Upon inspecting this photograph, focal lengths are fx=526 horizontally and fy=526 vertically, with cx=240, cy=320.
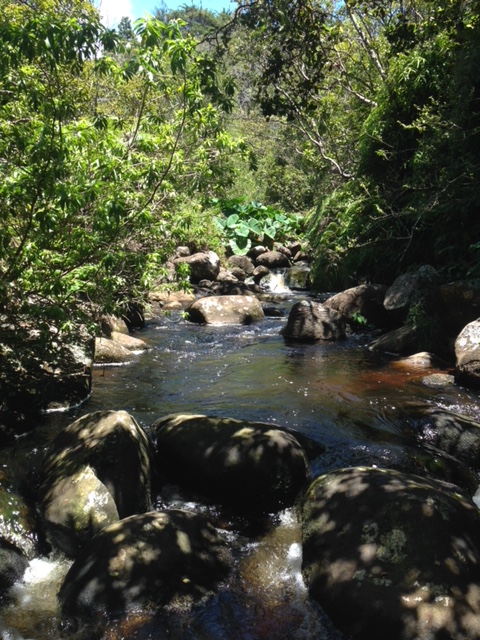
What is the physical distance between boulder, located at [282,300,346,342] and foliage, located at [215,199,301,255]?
1011 cm

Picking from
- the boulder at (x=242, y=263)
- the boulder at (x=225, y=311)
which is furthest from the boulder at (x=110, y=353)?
the boulder at (x=242, y=263)

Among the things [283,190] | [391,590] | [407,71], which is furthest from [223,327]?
[283,190]

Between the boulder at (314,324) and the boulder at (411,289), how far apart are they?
3.18ft

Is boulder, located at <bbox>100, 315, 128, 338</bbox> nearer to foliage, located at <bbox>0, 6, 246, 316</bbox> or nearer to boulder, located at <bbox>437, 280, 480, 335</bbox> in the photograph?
foliage, located at <bbox>0, 6, 246, 316</bbox>

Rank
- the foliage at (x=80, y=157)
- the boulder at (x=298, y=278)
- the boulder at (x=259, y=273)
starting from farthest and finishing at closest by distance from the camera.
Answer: the boulder at (x=259, y=273), the boulder at (x=298, y=278), the foliage at (x=80, y=157)

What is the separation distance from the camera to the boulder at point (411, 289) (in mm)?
8938

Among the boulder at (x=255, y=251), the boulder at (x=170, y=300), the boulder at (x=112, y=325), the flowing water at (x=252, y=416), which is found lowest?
the flowing water at (x=252, y=416)

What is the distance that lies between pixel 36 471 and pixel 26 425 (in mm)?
1024

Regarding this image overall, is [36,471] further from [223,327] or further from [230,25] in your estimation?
[223,327]

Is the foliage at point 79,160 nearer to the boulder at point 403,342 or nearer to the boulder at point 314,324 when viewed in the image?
the boulder at point 403,342

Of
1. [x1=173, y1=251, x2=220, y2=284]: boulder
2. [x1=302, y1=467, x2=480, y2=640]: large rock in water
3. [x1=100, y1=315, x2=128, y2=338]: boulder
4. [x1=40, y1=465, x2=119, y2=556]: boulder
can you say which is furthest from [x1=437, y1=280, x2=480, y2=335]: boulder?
[x1=173, y1=251, x2=220, y2=284]: boulder

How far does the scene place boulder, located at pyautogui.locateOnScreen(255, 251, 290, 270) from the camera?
18.7 metres

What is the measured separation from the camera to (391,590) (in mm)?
2895

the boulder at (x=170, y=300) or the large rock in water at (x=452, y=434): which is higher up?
the boulder at (x=170, y=300)
